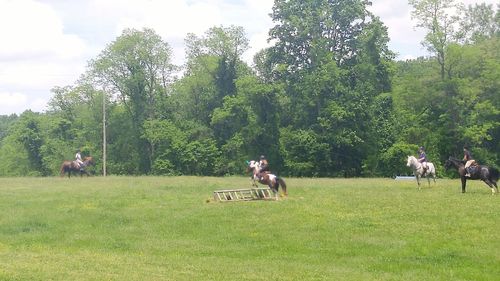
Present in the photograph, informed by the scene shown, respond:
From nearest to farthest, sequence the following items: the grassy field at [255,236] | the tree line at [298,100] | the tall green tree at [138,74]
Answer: the grassy field at [255,236], the tree line at [298,100], the tall green tree at [138,74]

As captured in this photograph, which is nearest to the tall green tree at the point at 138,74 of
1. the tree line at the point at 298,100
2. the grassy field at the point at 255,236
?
the tree line at the point at 298,100

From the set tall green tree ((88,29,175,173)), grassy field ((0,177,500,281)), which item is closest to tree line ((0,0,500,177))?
tall green tree ((88,29,175,173))

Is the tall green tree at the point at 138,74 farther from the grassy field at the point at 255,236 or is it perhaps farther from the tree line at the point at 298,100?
the grassy field at the point at 255,236

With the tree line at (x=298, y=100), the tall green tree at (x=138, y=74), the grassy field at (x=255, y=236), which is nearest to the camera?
the grassy field at (x=255, y=236)

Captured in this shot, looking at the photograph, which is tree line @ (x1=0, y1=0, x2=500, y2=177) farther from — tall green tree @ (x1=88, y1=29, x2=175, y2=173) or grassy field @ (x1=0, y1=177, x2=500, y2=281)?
grassy field @ (x1=0, y1=177, x2=500, y2=281)

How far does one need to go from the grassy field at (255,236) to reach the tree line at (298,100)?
93.6 ft

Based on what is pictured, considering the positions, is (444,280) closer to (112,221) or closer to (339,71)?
(112,221)

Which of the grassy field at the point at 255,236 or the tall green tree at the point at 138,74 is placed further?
the tall green tree at the point at 138,74

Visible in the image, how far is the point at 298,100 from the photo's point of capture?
61.8m

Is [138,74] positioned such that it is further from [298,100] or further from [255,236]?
[255,236]

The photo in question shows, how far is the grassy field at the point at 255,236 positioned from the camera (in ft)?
49.2

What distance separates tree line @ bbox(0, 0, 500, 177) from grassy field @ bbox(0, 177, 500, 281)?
28530mm

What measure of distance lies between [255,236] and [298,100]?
4243cm

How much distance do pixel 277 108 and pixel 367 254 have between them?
48.5 m
